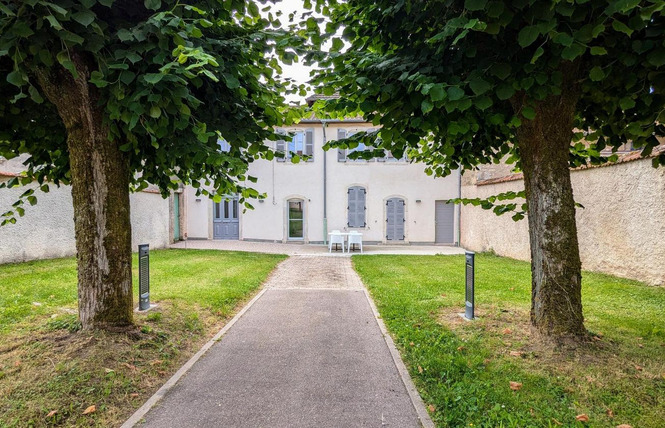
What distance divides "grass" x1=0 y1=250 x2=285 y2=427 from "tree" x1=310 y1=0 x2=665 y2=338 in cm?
323

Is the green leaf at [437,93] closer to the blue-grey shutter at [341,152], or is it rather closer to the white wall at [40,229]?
the white wall at [40,229]

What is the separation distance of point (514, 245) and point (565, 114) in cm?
945

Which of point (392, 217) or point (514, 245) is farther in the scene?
point (392, 217)

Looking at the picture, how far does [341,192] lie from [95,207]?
1453 cm

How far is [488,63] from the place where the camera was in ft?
10.2

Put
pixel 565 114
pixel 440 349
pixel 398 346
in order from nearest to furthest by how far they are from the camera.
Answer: pixel 565 114
pixel 440 349
pixel 398 346

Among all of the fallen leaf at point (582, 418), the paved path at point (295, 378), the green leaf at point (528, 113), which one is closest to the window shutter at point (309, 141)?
the paved path at point (295, 378)

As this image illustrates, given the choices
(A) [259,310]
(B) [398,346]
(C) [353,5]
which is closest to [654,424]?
(B) [398,346]

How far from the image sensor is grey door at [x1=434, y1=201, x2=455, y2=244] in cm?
1767

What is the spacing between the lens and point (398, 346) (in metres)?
4.30

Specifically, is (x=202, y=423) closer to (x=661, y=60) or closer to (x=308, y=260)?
(x=661, y=60)

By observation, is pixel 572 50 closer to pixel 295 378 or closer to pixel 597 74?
pixel 597 74

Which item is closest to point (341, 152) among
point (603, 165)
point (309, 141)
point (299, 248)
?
point (309, 141)

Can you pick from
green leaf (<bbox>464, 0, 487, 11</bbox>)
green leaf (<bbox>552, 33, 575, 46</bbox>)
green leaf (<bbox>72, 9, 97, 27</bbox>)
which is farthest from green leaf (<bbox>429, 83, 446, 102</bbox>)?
green leaf (<bbox>72, 9, 97, 27</bbox>)
